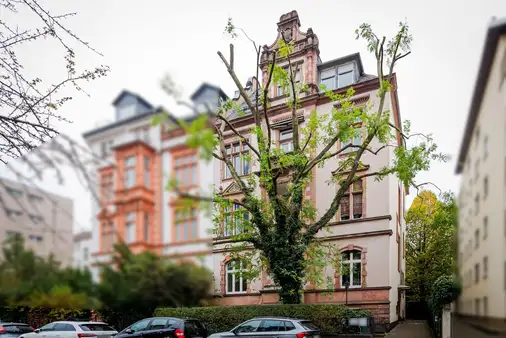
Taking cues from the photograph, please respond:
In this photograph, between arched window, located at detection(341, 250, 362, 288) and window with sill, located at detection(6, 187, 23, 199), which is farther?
arched window, located at detection(341, 250, 362, 288)

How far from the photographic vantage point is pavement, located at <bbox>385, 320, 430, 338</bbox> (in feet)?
44.3

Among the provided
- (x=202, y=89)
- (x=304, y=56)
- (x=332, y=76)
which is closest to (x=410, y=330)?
(x=332, y=76)

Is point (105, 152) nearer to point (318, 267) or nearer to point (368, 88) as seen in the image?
point (318, 267)

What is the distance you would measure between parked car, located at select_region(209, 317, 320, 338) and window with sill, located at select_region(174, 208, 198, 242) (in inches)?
394

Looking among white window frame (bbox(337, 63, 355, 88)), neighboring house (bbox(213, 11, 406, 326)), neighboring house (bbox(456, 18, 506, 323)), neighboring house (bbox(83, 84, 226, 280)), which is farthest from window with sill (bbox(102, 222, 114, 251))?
white window frame (bbox(337, 63, 355, 88))

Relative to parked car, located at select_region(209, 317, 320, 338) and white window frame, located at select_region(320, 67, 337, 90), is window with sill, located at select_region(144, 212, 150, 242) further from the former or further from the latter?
white window frame, located at select_region(320, 67, 337, 90)

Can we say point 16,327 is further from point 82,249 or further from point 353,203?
point 353,203

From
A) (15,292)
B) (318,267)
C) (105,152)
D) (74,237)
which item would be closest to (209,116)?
(105,152)

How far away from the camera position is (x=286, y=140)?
19.1 metres

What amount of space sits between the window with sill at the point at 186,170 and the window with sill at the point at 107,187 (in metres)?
0.15

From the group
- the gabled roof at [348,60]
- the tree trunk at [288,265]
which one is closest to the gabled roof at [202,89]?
the tree trunk at [288,265]

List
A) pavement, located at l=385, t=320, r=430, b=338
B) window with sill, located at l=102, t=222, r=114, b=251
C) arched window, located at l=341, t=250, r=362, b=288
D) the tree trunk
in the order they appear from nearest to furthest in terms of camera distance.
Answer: window with sill, located at l=102, t=222, r=114, b=251 → the tree trunk → pavement, located at l=385, t=320, r=430, b=338 → arched window, located at l=341, t=250, r=362, b=288

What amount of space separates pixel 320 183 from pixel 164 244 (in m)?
17.4

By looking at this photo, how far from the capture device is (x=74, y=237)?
1.01 metres
